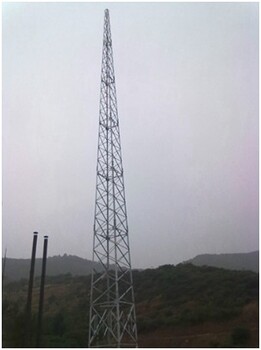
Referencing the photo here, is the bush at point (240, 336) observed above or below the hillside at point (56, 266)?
below

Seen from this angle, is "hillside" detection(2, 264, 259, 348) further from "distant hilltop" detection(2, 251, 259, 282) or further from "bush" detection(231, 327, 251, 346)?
"distant hilltop" detection(2, 251, 259, 282)

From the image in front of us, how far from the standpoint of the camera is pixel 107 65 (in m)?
19.0

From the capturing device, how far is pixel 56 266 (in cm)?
7412

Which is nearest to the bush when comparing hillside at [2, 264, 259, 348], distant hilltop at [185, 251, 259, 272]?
hillside at [2, 264, 259, 348]

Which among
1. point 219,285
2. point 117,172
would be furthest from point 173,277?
point 117,172

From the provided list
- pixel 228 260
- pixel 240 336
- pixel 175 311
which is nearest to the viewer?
pixel 240 336

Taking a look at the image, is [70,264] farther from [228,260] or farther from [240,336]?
[240,336]

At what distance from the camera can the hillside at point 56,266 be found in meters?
64.2

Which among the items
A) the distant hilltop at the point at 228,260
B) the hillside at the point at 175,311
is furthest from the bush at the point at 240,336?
the distant hilltop at the point at 228,260

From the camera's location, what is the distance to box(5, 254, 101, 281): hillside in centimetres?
6425

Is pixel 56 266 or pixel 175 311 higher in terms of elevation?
pixel 56 266

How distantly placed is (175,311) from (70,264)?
161 ft

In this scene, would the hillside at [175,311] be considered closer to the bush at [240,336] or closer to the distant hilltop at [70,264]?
the bush at [240,336]

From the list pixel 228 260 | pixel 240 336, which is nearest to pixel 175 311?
pixel 240 336
